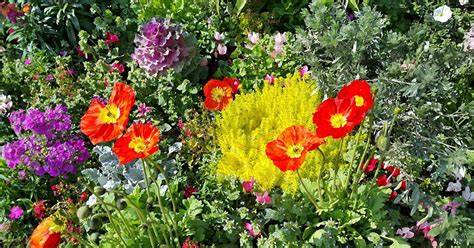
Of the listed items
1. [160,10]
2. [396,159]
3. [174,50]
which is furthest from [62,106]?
[396,159]

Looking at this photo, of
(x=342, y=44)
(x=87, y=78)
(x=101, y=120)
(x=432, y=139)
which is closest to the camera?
(x=101, y=120)

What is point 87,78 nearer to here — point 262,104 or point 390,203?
point 262,104

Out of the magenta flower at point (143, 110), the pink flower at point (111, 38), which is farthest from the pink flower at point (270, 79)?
the pink flower at point (111, 38)

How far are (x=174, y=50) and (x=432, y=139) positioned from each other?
1480 millimetres

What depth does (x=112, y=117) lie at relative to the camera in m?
2.00

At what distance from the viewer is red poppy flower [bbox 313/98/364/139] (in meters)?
1.86

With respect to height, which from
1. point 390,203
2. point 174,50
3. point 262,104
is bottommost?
point 390,203

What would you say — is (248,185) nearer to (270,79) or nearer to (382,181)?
(382,181)

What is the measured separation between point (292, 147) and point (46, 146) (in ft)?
4.76

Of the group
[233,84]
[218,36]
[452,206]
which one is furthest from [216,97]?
[452,206]

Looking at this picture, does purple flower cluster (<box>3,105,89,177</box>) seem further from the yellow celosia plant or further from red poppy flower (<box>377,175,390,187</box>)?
red poppy flower (<box>377,175,390,187</box>)

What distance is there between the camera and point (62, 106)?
9.74 feet

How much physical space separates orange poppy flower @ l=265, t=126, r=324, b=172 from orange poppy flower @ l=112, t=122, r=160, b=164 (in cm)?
41

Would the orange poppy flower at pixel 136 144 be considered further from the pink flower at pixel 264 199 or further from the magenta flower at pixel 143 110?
the magenta flower at pixel 143 110
